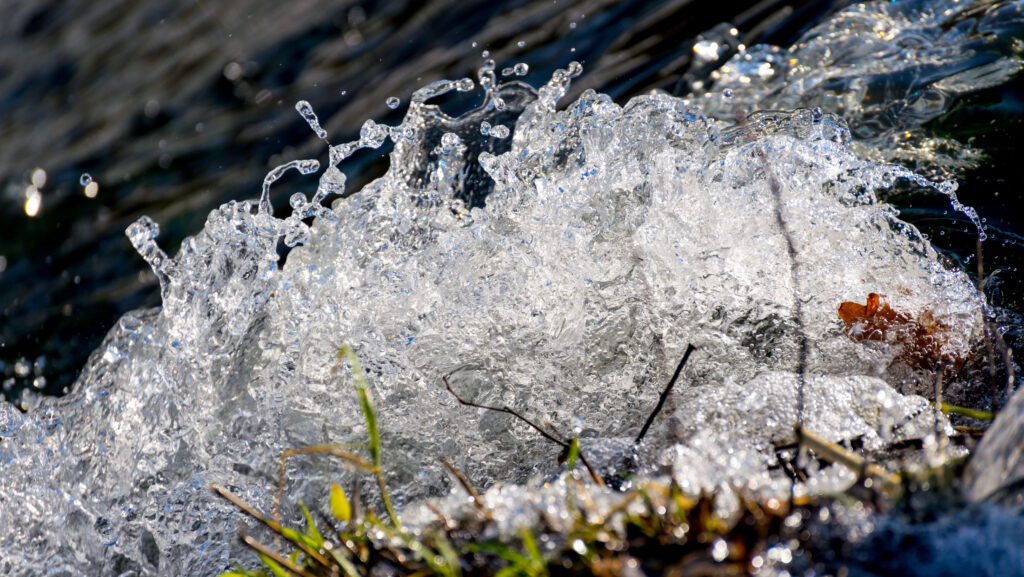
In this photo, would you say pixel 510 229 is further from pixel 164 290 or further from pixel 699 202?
pixel 164 290

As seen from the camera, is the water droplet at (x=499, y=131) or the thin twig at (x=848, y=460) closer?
the thin twig at (x=848, y=460)

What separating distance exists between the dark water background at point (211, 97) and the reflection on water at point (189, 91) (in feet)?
0.05

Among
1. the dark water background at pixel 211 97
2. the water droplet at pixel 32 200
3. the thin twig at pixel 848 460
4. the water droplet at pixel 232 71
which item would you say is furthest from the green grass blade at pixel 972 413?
the water droplet at pixel 232 71

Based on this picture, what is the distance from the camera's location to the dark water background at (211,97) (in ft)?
14.5

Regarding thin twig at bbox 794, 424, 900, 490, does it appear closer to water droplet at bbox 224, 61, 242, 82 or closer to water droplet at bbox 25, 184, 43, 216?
water droplet at bbox 25, 184, 43, 216

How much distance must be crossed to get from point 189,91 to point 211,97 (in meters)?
0.29

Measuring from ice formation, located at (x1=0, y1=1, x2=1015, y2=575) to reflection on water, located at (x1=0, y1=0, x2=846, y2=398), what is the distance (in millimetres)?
1714

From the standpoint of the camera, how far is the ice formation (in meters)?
2.42

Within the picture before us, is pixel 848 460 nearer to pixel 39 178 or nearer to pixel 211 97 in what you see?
pixel 211 97

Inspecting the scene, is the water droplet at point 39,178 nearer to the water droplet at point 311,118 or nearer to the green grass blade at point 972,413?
the water droplet at point 311,118

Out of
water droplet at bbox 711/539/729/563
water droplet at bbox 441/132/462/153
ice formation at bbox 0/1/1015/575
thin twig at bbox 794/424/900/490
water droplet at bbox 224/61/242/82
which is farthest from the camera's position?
water droplet at bbox 224/61/242/82

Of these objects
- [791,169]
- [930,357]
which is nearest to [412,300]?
[791,169]

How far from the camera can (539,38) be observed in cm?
596

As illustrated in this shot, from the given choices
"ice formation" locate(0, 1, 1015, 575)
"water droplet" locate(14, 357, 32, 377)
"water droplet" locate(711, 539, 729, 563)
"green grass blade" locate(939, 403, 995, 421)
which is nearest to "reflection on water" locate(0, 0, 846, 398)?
"water droplet" locate(14, 357, 32, 377)
